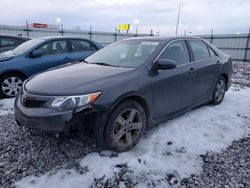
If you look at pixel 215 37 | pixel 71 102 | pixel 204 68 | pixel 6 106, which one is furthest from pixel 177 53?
pixel 215 37

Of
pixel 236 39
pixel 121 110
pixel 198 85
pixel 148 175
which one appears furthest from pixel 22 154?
pixel 236 39

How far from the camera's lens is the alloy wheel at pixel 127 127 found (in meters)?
2.78

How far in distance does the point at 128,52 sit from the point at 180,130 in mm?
1528

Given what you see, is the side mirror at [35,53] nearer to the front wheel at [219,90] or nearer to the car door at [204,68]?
the car door at [204,68]

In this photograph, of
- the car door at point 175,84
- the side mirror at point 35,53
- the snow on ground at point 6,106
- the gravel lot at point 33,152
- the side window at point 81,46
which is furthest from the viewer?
the side window at point 81,46

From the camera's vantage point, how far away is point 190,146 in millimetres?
3111

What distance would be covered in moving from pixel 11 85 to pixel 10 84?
0.10ft

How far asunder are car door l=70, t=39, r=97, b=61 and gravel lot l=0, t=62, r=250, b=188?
295 centimetres

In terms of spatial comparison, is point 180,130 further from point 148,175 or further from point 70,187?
point 70,187

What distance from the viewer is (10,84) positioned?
501cm

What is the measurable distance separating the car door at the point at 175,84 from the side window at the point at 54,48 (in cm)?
326

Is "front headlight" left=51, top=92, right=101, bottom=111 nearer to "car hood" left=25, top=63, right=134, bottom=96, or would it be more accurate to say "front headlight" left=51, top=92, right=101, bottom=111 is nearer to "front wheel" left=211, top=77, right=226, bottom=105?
"car hood" left=25, top=63, right=134, bottom=96

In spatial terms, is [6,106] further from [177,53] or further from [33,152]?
[177,53]

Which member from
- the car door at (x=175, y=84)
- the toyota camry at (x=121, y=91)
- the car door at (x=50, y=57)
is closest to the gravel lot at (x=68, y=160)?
the toyota camry at (x=121, y=91)
